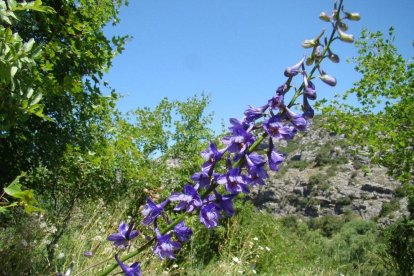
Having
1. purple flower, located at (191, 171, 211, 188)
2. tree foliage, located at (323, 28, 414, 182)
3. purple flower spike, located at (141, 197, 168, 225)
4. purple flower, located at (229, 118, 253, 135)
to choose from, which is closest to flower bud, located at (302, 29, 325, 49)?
purple flower, located at (229, 118, 253, 135)

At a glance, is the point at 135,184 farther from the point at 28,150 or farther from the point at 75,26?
the point at 75,26

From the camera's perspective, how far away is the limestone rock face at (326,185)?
50.1m

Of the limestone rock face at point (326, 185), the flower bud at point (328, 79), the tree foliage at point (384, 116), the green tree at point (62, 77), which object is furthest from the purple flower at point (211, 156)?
the limestone rock face at point (326, 185)

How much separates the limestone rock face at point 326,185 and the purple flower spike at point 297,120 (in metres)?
44.3

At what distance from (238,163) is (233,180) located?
→ 0.07 m

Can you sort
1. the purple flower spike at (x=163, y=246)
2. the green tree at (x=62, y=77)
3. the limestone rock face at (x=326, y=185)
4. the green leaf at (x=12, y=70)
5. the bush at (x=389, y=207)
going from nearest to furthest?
the purple flower spike at (x=163, y=246)
the green leaf at (x=12, y=70)
the green tree at (x=62, y=77)
the bush at (x=389, y=207)
the limestone rock face at (x=326, y=185)

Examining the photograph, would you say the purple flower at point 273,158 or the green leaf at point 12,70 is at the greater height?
the green leaf at point 12,70

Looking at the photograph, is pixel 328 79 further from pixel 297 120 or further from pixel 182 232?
pixel 182 232

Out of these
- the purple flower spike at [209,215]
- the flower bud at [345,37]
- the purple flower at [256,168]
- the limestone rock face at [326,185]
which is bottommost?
the purple flower spike at [209,215]

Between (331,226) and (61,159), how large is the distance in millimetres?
46124

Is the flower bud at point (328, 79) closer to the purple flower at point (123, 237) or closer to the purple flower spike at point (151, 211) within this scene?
the purple flower spike at point (151, 211)

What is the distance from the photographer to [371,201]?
49.8 metres

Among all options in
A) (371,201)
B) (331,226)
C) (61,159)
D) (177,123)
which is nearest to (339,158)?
(371,201)

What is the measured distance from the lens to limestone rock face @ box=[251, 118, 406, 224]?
50.1 meters
